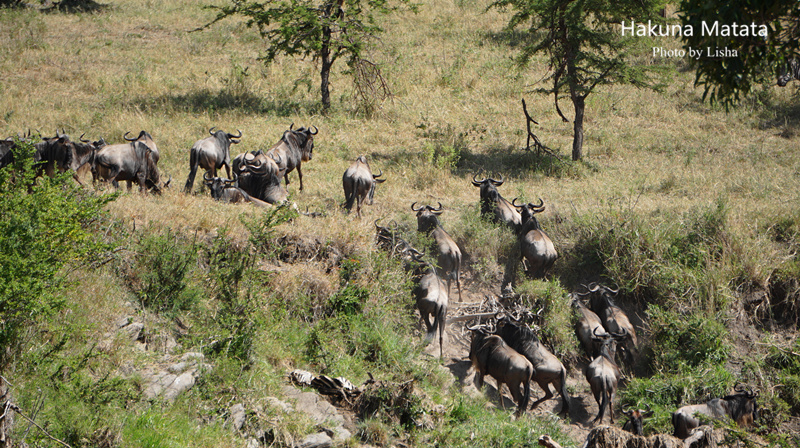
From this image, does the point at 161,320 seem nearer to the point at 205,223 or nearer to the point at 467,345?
the point at 205,223

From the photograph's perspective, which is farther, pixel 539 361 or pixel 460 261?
pixel 460 261

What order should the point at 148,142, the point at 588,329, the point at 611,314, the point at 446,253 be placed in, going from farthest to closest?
the point at 148,142 < the point at 446,253 < the point at 611,314 < the point at 588,329

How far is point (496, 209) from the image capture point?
39.7ft

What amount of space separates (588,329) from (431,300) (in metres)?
2.45

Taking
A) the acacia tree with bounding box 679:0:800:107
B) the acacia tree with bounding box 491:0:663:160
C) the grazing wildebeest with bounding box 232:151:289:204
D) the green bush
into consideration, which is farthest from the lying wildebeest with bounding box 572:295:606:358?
the acacia tree with bounding box 491:0:663:160

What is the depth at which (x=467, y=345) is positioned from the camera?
1005cm

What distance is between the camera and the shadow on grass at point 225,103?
18.1 m

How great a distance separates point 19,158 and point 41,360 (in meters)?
3.04

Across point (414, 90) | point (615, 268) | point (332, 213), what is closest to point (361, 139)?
point (414, 90)

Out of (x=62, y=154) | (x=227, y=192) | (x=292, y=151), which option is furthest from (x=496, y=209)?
(x=62, y=154)

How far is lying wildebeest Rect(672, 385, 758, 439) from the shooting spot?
7523mm

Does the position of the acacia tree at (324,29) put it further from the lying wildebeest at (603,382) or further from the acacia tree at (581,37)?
the lying wildebeest at (603,382)

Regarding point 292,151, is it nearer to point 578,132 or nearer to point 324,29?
point 324,29

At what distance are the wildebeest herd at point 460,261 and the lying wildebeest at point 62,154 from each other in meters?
0.02
